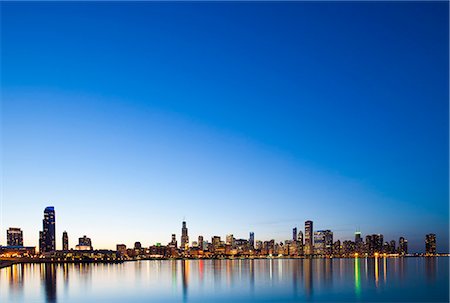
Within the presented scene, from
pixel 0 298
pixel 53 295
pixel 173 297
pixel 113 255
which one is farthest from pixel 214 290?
pixel 113 255

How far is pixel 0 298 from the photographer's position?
44.2m

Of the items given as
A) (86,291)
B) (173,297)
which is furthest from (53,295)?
(173,297)

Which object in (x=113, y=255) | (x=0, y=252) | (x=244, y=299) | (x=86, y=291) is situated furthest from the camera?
(x=113, y=255)

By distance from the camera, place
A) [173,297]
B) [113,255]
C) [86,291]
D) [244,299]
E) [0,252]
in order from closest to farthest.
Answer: [244,299], [173,297], [86,291], [0,252], [113,255]

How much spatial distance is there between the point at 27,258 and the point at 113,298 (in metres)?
157

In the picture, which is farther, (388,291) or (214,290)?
(214,290)

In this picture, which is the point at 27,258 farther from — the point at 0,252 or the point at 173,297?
the point at 173,297

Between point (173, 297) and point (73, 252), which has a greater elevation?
point (173, 297)

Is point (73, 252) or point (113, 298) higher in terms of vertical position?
point (113, 298)

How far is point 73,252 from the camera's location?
190m

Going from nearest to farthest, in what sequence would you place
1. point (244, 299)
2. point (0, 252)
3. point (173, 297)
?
point (244, 299)
point (173, 297)
point (0, 252)

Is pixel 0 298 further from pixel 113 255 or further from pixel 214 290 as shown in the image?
pixel 113 255

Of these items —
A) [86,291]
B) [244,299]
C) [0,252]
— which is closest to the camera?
[244,299]

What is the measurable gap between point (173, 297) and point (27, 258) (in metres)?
158
